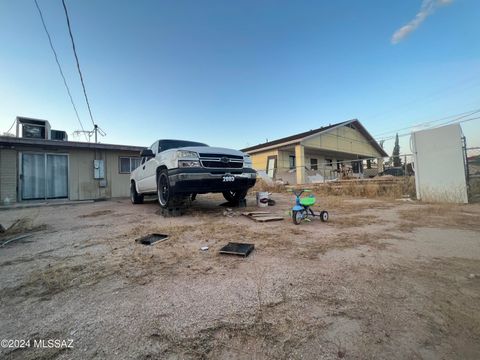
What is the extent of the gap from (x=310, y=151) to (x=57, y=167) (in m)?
17.2

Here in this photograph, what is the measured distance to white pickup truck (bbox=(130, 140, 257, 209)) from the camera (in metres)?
3.94

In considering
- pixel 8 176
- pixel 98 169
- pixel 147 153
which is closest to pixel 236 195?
pixel 147 153

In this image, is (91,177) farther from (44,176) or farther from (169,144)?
(169,144)

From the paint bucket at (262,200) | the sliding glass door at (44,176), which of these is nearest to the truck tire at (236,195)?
the paint bucket at (262,200)

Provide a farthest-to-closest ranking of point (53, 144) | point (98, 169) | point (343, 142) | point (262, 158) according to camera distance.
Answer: point (343, 142)
point (262, 158)
point (98, 169)
point (53, 144)

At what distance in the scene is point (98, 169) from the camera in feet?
35.6

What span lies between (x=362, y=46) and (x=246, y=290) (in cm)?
1230

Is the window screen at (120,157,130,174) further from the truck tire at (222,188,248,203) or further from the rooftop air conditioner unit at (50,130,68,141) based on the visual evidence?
the truck tire at (222,188,248,203)

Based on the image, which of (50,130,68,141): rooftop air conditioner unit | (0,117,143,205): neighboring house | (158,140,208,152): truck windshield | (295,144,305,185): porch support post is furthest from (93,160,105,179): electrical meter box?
(295,144,305,185): porch support post

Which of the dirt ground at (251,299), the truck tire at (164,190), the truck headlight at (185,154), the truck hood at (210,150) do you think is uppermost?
the truck hood at (210,150)

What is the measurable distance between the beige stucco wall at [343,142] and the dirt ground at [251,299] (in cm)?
1307

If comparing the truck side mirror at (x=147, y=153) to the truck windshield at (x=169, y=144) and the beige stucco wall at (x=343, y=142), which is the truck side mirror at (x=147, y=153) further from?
Result: the beige stucco wall at (x=343, y=142)

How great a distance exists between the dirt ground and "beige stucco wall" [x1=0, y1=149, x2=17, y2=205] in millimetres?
9301

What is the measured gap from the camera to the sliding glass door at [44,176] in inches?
362
